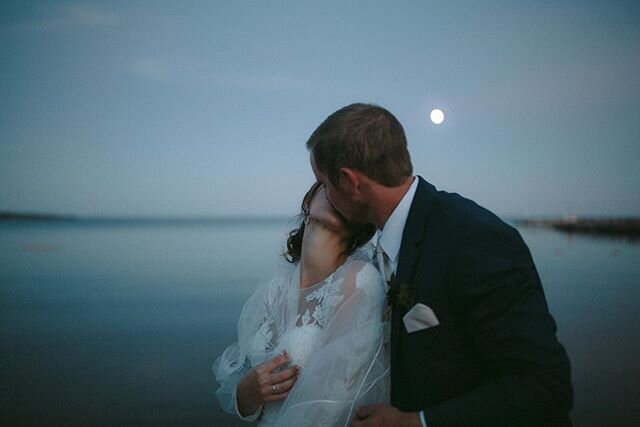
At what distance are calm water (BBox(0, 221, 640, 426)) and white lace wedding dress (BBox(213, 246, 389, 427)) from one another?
1.49 meters

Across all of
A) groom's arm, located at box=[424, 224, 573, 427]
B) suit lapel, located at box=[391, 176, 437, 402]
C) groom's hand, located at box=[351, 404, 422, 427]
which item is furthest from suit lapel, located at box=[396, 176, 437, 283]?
groom's hand, located at box=[351, 404, 422, 427]

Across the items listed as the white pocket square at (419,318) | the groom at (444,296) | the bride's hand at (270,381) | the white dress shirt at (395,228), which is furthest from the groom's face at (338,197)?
the bride's hand at (270,381)

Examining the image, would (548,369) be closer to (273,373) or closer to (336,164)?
(336,164)

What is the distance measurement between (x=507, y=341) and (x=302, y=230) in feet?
5.04

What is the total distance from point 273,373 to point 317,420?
0.95 ft

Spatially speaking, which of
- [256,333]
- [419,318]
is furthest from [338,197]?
[256,333]

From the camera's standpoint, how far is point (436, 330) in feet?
5.44

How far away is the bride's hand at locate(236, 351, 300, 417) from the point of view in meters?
2.07

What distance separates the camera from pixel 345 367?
196cm

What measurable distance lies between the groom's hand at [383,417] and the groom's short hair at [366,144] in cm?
86

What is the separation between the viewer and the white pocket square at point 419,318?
1.65 meters

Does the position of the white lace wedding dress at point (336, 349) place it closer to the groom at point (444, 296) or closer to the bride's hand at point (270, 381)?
the bride's hand at point (270, 381)

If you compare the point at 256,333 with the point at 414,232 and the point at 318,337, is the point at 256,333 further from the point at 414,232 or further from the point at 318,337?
the point at 414,232

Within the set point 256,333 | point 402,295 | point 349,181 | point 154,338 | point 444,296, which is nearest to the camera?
point 444,296
